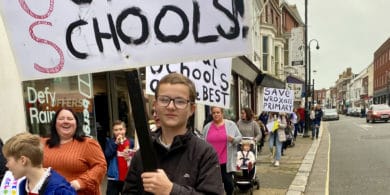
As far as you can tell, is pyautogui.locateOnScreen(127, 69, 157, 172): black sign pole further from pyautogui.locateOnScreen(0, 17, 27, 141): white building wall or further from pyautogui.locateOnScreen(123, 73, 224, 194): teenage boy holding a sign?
pyautogui.locateOnScreen(0, 17, 27, 141): white building wall

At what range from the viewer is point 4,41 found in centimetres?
602

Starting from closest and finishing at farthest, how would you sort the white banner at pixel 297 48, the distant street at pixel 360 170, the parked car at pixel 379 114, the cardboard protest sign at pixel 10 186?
the cardboard protest sign at pixel 10 186 → the distant street at pixel 360 170 → the white banner at pixel 297 48 → the parked car at pixel 379 114

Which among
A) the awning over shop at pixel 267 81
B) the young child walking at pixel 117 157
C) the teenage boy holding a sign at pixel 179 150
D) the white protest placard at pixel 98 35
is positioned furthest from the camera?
the awning over shop at pixel 267 81

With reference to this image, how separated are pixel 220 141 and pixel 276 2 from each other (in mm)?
32056

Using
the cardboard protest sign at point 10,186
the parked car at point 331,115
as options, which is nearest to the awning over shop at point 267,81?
the parked car at point 331,115

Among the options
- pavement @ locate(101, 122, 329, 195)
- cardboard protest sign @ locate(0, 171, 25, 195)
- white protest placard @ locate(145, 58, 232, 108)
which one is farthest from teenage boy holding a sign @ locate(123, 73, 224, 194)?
pavement @ locate(101, 122, 329, 195)

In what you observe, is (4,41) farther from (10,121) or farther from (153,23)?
(153,23)

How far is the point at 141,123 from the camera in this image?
1938 mm

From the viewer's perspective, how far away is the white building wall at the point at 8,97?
19.3 ft

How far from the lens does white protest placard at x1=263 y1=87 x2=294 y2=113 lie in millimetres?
13992

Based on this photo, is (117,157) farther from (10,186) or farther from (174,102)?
(174,102)

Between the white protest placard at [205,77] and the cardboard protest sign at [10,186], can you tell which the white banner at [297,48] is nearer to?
the white protest placard at [205,77]

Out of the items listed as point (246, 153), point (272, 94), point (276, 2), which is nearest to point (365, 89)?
point (276, 2)

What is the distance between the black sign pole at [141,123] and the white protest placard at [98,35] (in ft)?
1.01
